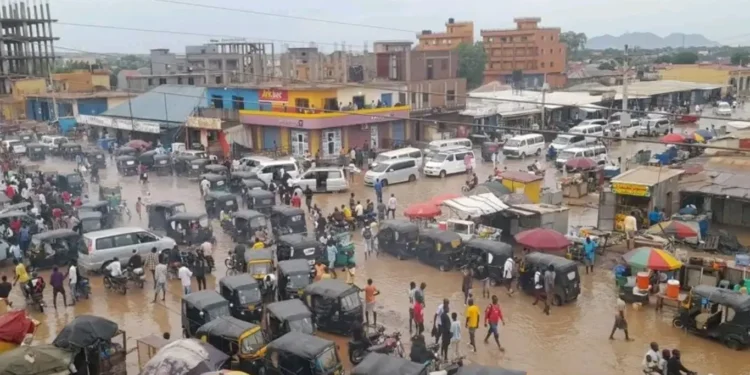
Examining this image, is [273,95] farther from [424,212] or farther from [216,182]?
[424,212]

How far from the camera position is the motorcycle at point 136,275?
18688 mm

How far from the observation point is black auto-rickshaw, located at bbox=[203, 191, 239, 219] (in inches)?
1019

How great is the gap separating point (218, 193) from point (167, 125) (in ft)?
70.2

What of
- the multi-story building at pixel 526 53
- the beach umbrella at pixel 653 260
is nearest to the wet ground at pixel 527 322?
the beach umbrella at pixel 653 260

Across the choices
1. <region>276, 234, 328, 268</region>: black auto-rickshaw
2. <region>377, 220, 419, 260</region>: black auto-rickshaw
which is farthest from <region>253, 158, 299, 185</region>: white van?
<region>276, 234, 328, 268</region>: black auto-rickshaw

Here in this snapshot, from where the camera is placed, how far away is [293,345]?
40.0 feet

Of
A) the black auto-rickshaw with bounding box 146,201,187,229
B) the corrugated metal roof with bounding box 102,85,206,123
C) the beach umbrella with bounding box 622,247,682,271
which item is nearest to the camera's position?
the beach umbrella with bounding box 622,247,682,271

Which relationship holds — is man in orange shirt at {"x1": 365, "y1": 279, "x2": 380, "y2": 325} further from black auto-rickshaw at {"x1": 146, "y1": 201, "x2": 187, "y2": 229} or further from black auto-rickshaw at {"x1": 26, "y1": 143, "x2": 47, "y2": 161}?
black auto-rickshaw at {"x1": 26, "y1": 143, "x2": 47, "y2": 161}

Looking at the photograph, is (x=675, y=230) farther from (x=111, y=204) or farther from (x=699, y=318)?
(x=111, y=204)

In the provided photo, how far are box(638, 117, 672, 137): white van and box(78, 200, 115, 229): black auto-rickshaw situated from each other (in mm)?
35425

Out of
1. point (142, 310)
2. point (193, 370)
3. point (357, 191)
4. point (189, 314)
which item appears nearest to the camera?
point (193, 370)

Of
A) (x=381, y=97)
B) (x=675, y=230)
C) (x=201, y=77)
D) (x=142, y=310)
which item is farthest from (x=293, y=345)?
(x=201, y=77)

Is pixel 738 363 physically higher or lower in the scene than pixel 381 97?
lower

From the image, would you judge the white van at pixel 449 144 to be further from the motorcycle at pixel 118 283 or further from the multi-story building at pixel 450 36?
the multi-story building at pixel 450 36
